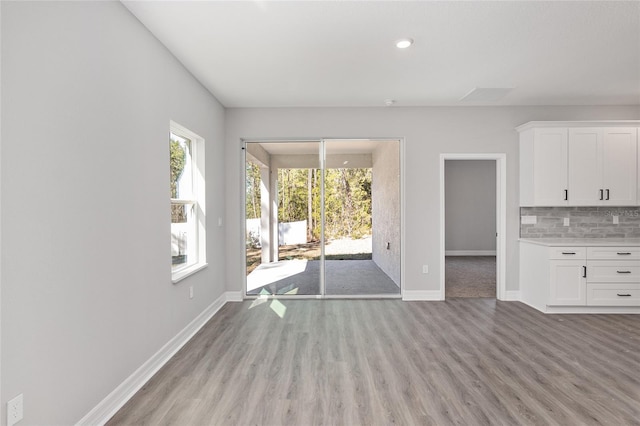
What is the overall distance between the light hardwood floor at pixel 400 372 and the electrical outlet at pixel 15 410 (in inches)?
26.7

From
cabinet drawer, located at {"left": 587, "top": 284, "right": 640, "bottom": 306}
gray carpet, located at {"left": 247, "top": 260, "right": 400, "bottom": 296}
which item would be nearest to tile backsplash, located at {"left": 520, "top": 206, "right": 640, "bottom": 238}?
cabinet drawer, located at {"left": 587, "top": 284, "right": 640, "bottom": 306}

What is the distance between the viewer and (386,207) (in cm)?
502

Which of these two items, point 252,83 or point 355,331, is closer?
point 355,331

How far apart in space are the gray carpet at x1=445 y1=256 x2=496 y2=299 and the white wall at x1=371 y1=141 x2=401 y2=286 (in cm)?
99

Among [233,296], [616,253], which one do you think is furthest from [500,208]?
[233,296]

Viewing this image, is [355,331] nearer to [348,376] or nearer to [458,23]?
[348,376]

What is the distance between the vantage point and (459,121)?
4.55 metres

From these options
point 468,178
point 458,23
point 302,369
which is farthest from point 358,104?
point 468,178

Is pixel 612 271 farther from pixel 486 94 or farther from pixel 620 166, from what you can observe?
pixel 486 94

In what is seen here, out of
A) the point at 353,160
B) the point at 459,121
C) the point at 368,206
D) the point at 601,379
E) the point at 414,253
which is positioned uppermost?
the point at 459,121

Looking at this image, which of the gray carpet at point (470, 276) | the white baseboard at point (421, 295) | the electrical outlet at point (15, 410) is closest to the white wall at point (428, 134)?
the white baseboard at point (421, 295)

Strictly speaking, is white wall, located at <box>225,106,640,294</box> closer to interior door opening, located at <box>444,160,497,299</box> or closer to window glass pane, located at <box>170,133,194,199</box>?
window glass pane, located at <box>170,133,194,199</box>

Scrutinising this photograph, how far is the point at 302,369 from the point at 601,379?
7.47ft

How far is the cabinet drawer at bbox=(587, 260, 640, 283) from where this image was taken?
12.9 feet
